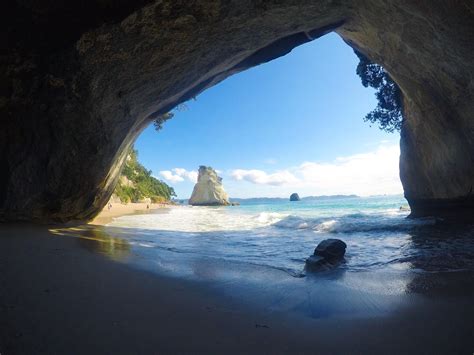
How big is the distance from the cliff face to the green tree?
4.60 m

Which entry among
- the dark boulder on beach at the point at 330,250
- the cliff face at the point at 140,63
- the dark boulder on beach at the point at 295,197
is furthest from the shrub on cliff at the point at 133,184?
the dark boulder on beach at the point at 295,197

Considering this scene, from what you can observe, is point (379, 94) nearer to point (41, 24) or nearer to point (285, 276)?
point (285, 276)

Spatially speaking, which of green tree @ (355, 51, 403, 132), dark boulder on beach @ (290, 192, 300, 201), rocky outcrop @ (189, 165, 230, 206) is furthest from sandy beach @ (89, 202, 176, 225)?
dark boulder on beach @ (290, 192, 300, 201)

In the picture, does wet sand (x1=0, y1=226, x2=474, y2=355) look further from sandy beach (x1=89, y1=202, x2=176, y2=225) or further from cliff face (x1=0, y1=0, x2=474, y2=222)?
sandy beach (x1=89, y1=202, x2=176, y2=225)

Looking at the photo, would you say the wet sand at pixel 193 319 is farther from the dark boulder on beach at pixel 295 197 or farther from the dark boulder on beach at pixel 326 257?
the dark boulder on beach at pixel 295 197

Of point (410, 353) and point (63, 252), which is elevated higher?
point (63, 252)

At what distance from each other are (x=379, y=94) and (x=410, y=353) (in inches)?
546

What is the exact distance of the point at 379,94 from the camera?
43.0ft

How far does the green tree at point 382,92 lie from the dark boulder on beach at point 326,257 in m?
9.92

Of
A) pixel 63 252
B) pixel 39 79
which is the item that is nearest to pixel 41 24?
pixel 39 79

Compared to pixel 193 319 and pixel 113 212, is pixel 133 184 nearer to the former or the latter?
pixel 113 212

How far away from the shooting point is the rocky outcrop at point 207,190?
2665 inches

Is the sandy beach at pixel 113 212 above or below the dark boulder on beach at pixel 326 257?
above

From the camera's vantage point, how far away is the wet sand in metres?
1.69
